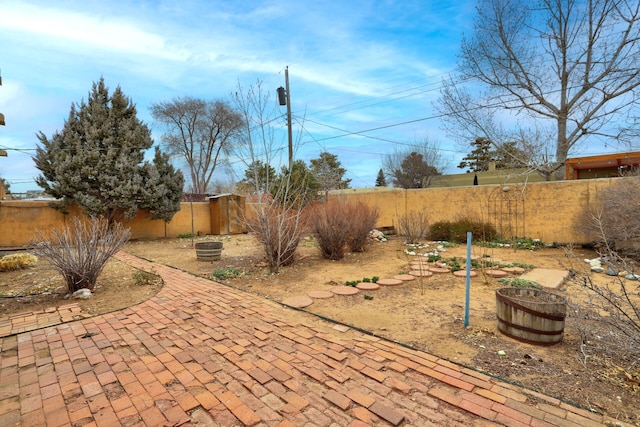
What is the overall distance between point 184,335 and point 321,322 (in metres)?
1.35

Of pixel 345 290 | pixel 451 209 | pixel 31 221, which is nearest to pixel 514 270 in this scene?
pixel 345 290

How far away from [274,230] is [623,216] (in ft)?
22.6

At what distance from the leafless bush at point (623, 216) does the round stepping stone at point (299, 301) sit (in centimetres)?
569

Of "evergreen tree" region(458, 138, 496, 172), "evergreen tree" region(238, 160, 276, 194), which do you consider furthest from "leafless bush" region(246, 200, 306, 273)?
"evergreen tree" region(458, 138, 496, 172)

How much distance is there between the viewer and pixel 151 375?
2.27 metres

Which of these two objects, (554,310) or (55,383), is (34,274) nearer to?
(55,383)

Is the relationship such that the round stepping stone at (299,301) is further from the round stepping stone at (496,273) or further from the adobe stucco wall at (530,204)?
the adobe stucco wall at (530,204)

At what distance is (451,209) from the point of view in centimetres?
1062

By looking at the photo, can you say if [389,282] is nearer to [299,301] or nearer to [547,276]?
[299,301]

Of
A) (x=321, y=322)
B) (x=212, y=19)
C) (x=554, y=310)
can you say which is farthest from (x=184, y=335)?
(x=212, y=19)

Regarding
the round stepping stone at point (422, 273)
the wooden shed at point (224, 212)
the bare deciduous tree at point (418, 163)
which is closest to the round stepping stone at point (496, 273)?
the round stepping stone at point (422, 273)

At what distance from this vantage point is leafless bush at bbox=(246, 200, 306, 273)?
5668 millimetres

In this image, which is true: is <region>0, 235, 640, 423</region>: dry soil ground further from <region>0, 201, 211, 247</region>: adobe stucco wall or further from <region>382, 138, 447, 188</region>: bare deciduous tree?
<region>382, 138, 447, 188</region>: bare deciduous tree

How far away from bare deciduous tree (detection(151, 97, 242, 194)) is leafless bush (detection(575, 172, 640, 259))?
70.6ft
